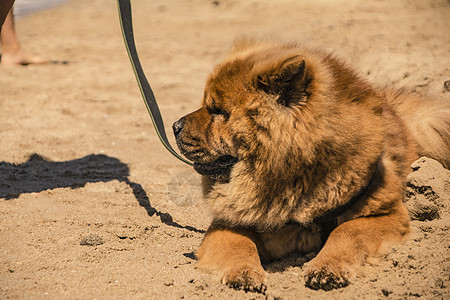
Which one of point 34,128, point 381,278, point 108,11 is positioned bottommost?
point 108,11

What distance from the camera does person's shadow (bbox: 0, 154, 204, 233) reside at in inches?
150

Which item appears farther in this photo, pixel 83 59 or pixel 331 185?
pixel 83 59

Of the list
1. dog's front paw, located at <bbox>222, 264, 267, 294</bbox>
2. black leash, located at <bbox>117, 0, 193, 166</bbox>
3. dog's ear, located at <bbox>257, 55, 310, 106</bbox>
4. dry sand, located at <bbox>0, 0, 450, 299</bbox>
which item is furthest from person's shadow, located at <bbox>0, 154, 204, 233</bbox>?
dog's ear, located at <bbox>257, 55, 310, 106</bbox>

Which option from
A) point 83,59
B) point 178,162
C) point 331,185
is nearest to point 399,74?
point 178,162

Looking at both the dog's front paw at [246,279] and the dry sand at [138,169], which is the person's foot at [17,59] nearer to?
the dry sand at [138,169]

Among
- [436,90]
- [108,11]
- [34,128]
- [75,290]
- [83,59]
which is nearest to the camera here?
[75,290]

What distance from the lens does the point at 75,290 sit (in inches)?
96.2

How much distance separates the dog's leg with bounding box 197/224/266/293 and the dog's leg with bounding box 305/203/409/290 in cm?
30

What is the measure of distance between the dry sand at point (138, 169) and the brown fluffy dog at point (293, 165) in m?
0.15

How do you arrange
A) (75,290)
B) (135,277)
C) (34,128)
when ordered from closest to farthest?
(75,290) < (135,277) < (34,128)

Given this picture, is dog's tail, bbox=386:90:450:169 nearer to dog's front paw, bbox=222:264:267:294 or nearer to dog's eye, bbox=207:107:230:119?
dog's eye, bbox=207:107:230:119

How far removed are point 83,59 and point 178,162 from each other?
4507 mm

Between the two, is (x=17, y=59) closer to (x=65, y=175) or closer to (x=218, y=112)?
(x=65, y=175)

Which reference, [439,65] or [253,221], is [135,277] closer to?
[253,221]
